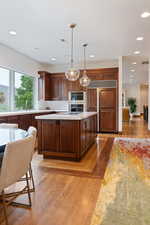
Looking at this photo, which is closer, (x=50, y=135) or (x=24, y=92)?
(x=50, y=135)

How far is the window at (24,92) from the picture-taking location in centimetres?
557

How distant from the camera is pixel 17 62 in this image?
5.42m

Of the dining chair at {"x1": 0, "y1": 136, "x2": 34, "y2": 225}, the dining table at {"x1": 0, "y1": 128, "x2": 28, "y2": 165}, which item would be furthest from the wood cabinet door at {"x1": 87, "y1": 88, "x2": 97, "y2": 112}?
the dining chair at {"x1": 0, "y1": 136, "x2": 34, "y2": 225}

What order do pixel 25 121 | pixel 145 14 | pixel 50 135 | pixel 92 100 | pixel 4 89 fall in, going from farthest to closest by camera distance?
pixel 92 100 < pixel 4 89 < pixel 25 121 < pixel 50 135 < pixel 145 14

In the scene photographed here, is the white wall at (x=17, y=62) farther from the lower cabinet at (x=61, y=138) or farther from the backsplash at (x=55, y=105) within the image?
the lower cabinet at (x=61, y=138)

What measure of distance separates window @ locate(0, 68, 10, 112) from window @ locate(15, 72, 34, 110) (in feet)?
1.38

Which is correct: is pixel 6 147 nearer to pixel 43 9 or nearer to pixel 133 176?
pixel 133 176

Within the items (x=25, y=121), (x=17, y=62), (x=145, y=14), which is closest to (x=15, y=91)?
(x=17, y=62)

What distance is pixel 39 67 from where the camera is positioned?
22.6 ft

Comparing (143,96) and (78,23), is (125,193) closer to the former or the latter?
(78,23)

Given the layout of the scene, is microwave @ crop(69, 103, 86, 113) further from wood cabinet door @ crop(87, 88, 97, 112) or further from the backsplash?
the backsplash

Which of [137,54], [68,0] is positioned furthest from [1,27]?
[137,54]

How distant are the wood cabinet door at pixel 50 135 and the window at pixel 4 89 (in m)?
2.02

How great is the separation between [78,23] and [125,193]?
132 inches
